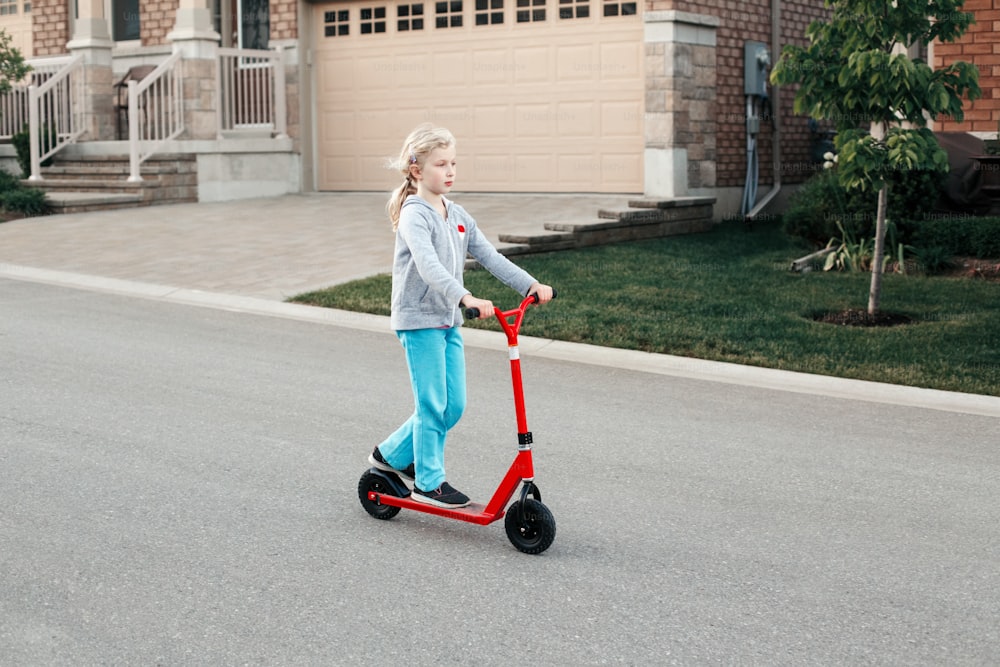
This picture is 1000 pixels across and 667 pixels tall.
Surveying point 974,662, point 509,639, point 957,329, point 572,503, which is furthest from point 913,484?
point 957,329

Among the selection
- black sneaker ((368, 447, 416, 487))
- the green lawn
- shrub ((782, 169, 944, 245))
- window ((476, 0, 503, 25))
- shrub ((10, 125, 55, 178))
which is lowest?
black sneaker ((368, 447, 416, 487))

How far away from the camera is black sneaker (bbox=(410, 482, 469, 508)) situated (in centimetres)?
538

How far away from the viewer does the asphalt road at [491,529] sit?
4.30 m

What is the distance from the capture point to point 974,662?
4.10 metres

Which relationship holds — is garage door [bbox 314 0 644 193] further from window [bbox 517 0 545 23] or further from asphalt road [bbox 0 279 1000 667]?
asphalt road [bbox 0 279 1000 667]

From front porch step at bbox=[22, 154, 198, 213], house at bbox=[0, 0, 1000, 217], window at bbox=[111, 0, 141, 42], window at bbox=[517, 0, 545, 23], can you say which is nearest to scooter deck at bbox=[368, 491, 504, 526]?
house at bbox=[0, 0, 1000, 217]

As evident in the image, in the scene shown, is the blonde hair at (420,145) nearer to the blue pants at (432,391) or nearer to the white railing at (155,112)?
the blue pants at (432,391)

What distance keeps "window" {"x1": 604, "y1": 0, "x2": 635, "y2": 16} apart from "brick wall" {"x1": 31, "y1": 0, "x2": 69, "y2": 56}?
11354 millimetres

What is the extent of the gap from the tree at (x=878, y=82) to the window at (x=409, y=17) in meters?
10.1

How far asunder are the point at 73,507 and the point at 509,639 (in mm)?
2382

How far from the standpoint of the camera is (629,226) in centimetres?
1600

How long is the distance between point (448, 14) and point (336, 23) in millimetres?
2283

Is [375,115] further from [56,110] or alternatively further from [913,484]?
[913,484]

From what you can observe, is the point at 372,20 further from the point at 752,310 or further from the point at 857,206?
the point at 752,310
